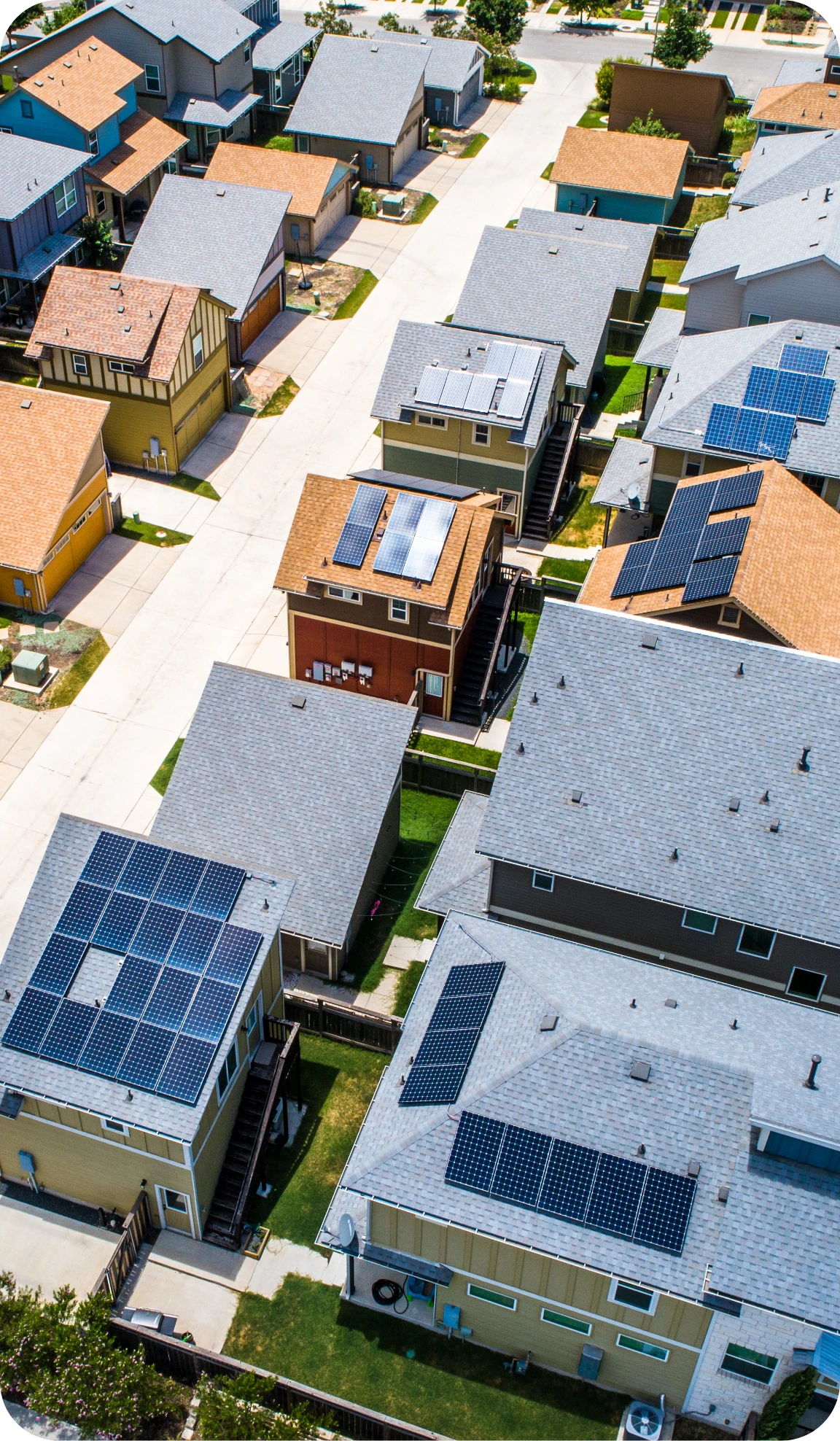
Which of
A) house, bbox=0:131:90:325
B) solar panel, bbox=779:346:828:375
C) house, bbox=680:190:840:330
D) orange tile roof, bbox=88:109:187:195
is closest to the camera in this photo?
solar panel, bbox=779:346:828:375

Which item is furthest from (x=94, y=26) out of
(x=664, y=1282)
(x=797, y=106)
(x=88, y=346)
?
(x=664, y=1282)

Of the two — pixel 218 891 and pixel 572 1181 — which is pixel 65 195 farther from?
pixel 572 1181

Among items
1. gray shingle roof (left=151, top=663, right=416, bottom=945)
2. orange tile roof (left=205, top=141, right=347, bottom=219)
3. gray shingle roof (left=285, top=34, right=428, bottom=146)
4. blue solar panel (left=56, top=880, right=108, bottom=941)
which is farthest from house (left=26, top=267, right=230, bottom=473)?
blue solar panel (left=56, top=880, right=108, bottom=941)

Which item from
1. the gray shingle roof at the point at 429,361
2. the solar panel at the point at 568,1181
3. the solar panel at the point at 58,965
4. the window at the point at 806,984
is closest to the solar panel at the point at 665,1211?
the solar panel at the point at 568,1181

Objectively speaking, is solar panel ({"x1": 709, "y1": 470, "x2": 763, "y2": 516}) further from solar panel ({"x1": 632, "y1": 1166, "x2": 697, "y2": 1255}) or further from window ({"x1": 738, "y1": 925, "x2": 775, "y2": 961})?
solar panel ({"x1": 632, "y1": 1166, "x2": 697, "y2": 1255})

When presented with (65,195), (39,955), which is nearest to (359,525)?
(39,955)

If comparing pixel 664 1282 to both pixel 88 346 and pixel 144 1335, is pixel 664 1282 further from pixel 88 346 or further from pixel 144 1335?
pixel 88 346

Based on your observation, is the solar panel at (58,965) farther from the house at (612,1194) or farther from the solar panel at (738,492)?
the solar panel at (738,492)
